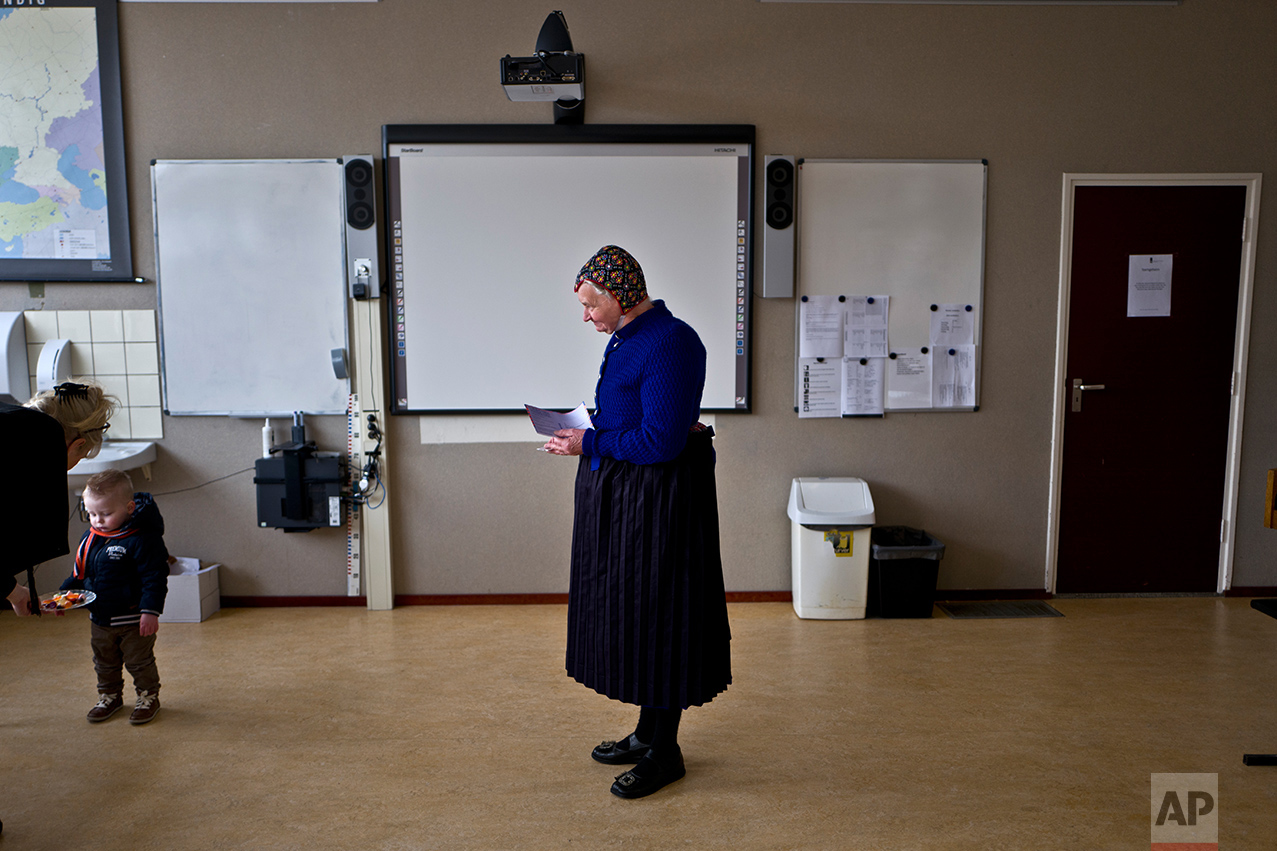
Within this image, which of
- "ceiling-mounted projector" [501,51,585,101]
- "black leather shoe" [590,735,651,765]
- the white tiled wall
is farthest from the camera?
the white tiled wall

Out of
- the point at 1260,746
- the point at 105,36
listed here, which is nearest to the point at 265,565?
the point at 105,36

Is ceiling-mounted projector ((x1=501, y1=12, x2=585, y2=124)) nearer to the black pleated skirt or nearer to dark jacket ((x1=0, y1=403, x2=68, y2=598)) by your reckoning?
the black pleated skirt

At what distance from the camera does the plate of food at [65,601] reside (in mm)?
2404

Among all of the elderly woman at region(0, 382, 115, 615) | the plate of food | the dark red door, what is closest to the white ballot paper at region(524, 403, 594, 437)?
the elderly woman at region(0, 382, 115, 615)

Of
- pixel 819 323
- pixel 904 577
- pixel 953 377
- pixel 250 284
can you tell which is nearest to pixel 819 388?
pixel 819 323

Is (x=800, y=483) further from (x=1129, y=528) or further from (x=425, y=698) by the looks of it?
(x=425, y=698)

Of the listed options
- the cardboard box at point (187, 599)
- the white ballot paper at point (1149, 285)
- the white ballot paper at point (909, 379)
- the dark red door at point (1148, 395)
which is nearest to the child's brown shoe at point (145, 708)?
the cardboard box at point (187, 599)

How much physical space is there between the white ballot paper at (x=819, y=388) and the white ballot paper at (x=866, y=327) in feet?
0.33

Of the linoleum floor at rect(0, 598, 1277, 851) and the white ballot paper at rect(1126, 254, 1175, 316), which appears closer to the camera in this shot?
the linoleum floor at rect(0, 598, 1277, 851)

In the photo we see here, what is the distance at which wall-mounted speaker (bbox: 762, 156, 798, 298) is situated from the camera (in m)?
3.61

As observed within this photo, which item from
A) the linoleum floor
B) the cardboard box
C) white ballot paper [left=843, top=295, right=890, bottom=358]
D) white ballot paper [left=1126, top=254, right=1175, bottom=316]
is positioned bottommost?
the linoleum floor

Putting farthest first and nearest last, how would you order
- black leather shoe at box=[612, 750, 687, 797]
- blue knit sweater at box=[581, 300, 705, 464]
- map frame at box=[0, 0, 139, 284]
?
1. map frame at box=[0, 0, 139, 284]
2. black leather shoe at box=[612, 750, 687, 797]
3. blue knit sweater at box=[581, 300, 705, 464]

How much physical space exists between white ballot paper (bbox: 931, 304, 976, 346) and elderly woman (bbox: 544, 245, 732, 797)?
6.58 ft

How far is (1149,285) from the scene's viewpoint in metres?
3.74
